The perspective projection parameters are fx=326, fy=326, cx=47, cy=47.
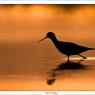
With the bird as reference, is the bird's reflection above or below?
below

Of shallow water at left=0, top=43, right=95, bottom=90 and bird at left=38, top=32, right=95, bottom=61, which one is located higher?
bird at left=38, top=32, right=95, bottom=61

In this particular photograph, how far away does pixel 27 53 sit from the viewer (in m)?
1.62

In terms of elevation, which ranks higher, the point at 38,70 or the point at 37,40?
the point at 37,40

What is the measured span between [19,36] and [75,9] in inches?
12.1

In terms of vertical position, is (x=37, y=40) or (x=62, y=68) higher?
(x=37, y=40)

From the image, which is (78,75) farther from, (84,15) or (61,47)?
(84,15)

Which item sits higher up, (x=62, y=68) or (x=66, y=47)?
(x=66, y=47)

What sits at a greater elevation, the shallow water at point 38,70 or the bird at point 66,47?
the bird at point 66,47

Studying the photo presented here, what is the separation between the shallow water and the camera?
1594 millimetres

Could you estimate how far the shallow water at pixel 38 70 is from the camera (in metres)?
1.59

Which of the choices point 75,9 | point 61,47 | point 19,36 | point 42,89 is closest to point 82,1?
point 75,9

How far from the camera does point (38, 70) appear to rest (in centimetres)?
161

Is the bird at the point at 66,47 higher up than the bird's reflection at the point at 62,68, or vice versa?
the bird at the point at 66,47

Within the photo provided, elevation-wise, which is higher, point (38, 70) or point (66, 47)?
point (66, 47)
